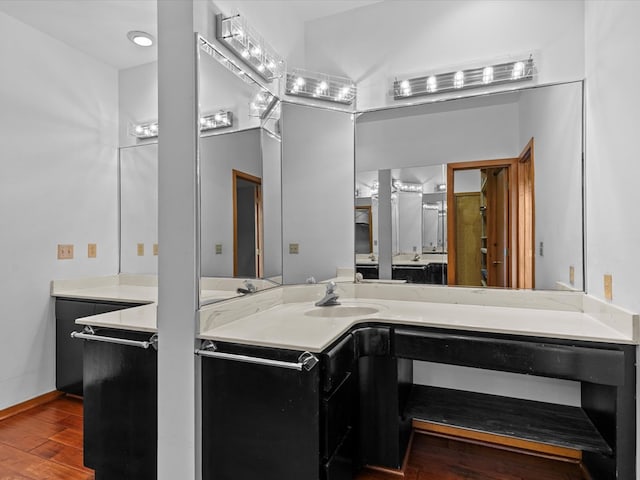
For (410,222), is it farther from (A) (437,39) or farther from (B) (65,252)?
(B) (65,252)

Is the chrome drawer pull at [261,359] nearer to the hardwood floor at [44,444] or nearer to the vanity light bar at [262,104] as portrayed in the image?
the hardwood floor at [44,444]

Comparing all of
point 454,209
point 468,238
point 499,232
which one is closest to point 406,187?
point 454,209

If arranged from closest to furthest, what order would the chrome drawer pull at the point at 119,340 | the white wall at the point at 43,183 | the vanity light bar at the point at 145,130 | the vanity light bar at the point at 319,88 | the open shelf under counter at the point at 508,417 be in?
1. the chrome drawer pull at the point at 119,340
2. the open shelf under counter at the point at 508,417
3. the vanity light bar at the point at 319,88
4. the white wall at the point at 43,183
5. the vanity light bar at the point at 145,130

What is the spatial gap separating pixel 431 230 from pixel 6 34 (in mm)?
3203

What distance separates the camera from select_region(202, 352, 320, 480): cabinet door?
138 centimetres

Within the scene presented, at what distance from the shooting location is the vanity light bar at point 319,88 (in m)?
2.50

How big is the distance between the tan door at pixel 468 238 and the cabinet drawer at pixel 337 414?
1.01 metres

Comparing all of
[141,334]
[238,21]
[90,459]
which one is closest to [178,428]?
Answer: [141,334]

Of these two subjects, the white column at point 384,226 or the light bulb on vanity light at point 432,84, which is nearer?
the light bulb on vanity light at point 432,84

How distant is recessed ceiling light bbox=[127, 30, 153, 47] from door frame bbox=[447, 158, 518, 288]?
2401 mm

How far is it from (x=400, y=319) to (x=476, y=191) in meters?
1.01

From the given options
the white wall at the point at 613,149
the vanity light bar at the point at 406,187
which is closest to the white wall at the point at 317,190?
the vanity light bar at the point at 406,187

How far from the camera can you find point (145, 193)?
10.7 ft

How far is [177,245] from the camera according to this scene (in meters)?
1.57
